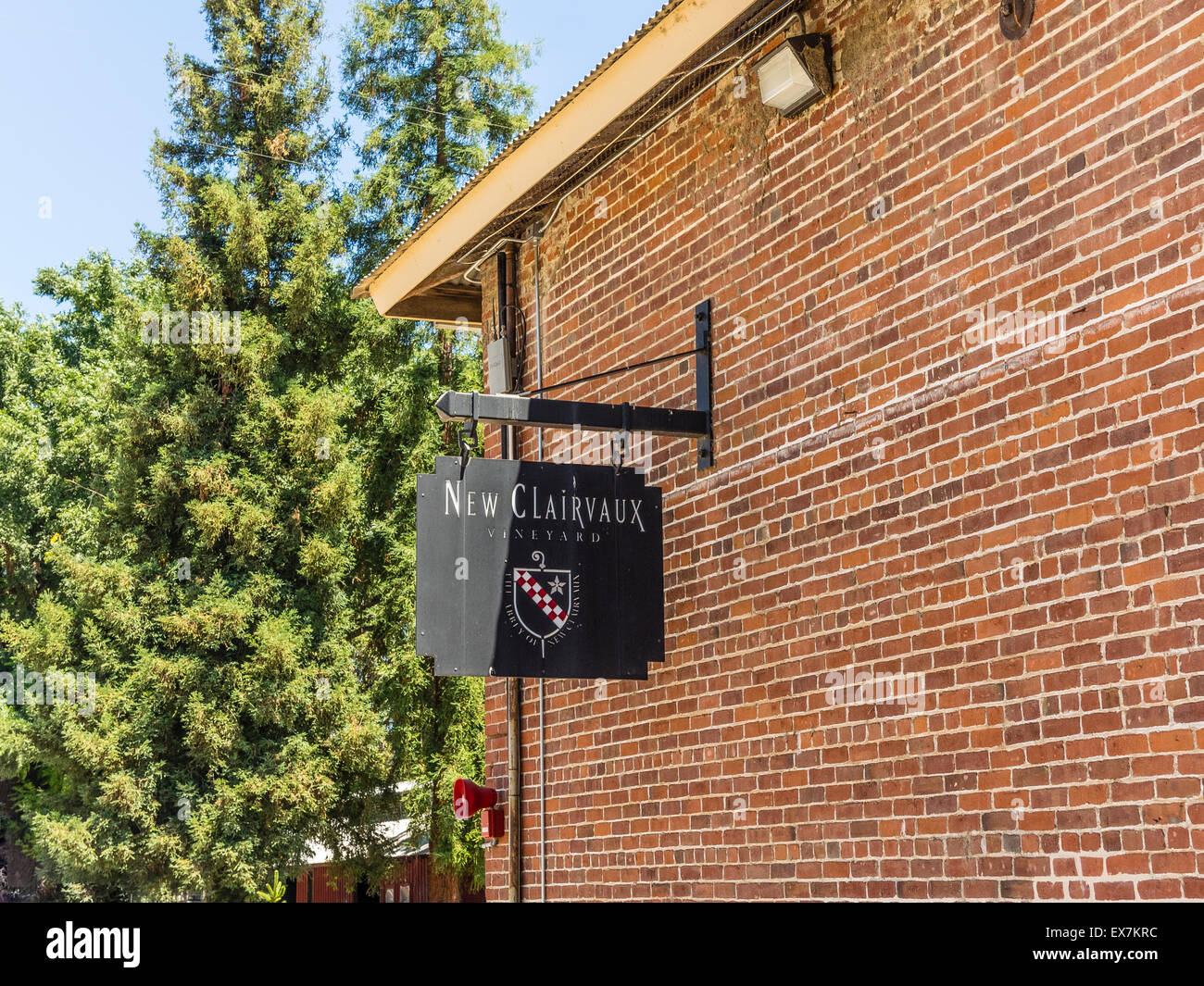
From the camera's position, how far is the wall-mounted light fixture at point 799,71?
19.1 ft

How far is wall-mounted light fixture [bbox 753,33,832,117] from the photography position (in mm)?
5820

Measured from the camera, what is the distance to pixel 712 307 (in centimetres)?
657

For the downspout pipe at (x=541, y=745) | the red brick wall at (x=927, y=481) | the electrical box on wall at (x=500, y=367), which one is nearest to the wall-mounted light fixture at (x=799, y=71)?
the red brick wall at (x=927, y=481)

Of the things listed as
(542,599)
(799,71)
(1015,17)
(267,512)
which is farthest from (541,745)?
(267,512)

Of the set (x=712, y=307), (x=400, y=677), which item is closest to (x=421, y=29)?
(x=400, y=677)

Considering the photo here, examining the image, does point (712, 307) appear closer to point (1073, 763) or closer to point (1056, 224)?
point (1056, 224)

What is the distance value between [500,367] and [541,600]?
9.08ft

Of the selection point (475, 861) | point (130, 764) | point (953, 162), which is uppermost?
point (953, 162)

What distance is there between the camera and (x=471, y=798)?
25.7 feet

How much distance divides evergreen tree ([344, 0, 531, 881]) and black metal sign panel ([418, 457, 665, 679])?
14810 mm

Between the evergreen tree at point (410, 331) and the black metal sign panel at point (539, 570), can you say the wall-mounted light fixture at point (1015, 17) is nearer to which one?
the black metal sign panel at point (539, 570)

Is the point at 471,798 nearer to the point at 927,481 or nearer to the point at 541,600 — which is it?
the point at 541,600

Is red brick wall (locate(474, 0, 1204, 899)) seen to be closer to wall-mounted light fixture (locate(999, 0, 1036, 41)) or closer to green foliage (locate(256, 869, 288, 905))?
wall-mounted light fixture (locate(999, 0, 1036, 41))

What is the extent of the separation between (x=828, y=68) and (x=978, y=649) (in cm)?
266
